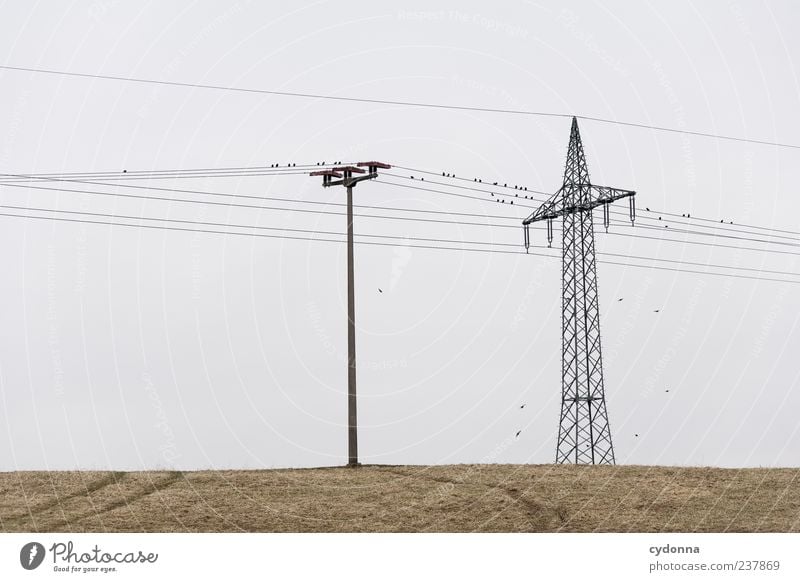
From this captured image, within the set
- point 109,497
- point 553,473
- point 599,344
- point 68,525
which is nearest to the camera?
point 68,525

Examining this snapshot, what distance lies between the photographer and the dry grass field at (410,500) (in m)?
31.7

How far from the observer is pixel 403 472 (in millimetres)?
38000

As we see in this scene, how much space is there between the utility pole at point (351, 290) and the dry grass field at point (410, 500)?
1.24 metres

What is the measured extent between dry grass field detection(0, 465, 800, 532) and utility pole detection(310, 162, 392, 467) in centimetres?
124

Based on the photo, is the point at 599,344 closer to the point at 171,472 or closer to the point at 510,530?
the point at 510,530

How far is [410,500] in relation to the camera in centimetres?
3397

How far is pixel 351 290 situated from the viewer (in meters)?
39.0

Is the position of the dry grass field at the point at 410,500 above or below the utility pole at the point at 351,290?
below

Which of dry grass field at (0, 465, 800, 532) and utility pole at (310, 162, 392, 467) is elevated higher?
utility pole at (310, 162, 392, 467)

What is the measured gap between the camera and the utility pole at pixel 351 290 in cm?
3825

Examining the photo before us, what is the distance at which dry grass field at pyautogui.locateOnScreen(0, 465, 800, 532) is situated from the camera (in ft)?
104

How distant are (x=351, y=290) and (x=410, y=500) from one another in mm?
8195

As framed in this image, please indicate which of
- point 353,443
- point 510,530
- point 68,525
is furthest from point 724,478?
point 68,525

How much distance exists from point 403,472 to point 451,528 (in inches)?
261
